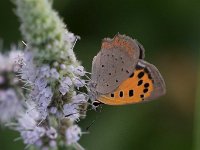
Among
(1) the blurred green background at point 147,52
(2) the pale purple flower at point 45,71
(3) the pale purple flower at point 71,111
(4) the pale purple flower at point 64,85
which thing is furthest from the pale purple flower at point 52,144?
(1) the blurred green background at point 147,52

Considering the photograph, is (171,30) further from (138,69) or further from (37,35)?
(37,35)

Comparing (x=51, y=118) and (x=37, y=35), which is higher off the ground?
(x=37, y=35)

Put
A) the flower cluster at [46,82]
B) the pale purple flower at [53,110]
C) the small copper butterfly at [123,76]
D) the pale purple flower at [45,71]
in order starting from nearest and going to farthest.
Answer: the flower cluster at [46,82]
the pale purple flower at [45,71]
the pale purple flower at [53,110]
the small copper butterfly at [123,76]

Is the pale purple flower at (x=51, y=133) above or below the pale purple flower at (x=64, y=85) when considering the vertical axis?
below


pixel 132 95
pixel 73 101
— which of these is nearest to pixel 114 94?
pixel 132 95

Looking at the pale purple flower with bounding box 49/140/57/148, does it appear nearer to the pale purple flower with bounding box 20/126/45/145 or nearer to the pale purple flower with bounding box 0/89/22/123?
the pale purple flower with bounding box 20/126/45/145

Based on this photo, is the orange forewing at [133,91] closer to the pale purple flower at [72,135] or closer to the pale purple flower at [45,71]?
the pale purple flower at [72,135]

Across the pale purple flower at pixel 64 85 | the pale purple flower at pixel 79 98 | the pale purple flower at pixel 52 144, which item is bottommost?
the pale purple flower at pixel 52 144

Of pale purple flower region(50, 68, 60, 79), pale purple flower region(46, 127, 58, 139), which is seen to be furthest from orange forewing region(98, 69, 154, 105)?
pale purple flower region(50, 68, 60, 79)
